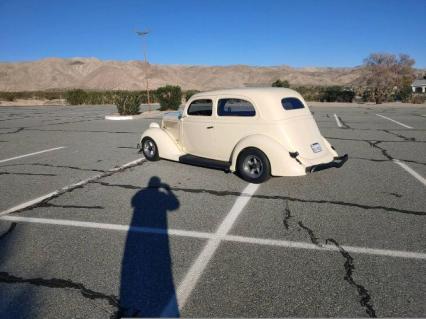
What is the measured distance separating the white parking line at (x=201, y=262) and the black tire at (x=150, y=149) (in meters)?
3.05

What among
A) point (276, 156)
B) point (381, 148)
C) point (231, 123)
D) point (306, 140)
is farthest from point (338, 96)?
point (276, 156)

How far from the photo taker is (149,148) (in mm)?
7840

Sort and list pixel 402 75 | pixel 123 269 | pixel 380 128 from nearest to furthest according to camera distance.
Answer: pixel 123 269 → pixel 380 128 → pixel 402 75

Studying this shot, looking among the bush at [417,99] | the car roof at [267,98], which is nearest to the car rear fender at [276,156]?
the car roof at [267,98]

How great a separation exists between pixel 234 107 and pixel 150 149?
2.54 m

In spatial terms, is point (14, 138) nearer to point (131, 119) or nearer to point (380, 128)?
point (131, 119)

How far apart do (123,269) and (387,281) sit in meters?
2.56

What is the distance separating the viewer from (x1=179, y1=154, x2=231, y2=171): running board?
622cm

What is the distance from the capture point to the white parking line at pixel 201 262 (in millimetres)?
2803

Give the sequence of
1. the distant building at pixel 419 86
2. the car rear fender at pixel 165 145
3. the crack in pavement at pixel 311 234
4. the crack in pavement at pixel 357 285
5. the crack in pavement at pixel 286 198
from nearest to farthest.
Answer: the crack in pavement at pixel 357 285 → the crack in pavement at pixel 311 234 → the crack in pavement at pixel 286 198 → the car rear fender at pixel 165 145 → the distant building at pixel 419 86

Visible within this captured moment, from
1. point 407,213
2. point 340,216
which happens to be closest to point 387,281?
point 340,216

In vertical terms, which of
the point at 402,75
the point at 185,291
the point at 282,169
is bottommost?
the point at 185,291

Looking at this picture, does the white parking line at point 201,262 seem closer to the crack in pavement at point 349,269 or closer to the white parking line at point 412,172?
the crack in pavement at point 349,269

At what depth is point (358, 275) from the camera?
3.14 m
